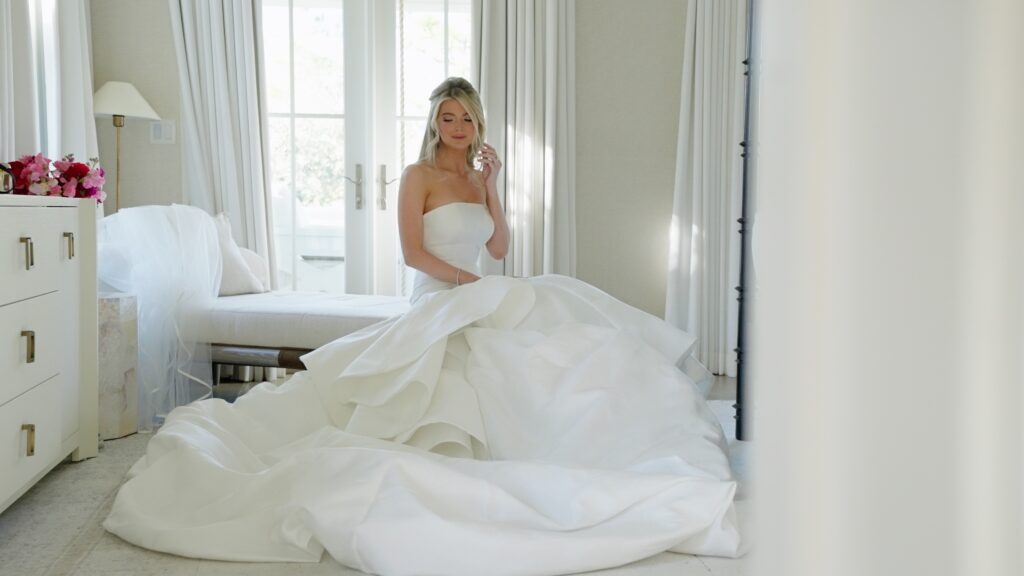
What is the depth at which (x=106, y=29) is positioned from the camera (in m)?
5.93

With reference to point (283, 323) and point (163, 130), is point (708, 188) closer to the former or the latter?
point (283, 323)

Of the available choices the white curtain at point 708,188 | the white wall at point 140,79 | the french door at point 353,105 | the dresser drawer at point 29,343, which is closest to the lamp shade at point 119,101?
the white wall at point 140,79

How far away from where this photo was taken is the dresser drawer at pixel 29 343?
2.81 meters

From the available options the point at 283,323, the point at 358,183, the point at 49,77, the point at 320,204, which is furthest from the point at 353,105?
the point at 283,323

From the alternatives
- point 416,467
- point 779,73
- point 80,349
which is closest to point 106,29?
point 80,349

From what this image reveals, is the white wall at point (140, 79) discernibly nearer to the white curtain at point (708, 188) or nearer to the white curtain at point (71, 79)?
the white curtain at point (71, 79)

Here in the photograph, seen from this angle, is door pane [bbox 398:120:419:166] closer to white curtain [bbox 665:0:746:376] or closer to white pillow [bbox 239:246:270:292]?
white pillow [bbox 239:246:270:292]

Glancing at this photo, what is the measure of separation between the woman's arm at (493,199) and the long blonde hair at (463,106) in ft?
0.18

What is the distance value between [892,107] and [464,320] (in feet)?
9.49

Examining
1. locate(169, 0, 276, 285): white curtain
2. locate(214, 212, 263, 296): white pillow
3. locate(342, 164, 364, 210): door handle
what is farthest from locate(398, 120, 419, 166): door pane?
locate(214, 212, 263, 296): white pillow

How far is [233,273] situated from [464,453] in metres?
2.55

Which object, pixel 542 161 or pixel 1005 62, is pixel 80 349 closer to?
pixel 542 161

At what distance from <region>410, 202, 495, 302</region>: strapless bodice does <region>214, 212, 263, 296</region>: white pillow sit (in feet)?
4.78

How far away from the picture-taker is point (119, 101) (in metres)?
5.59
